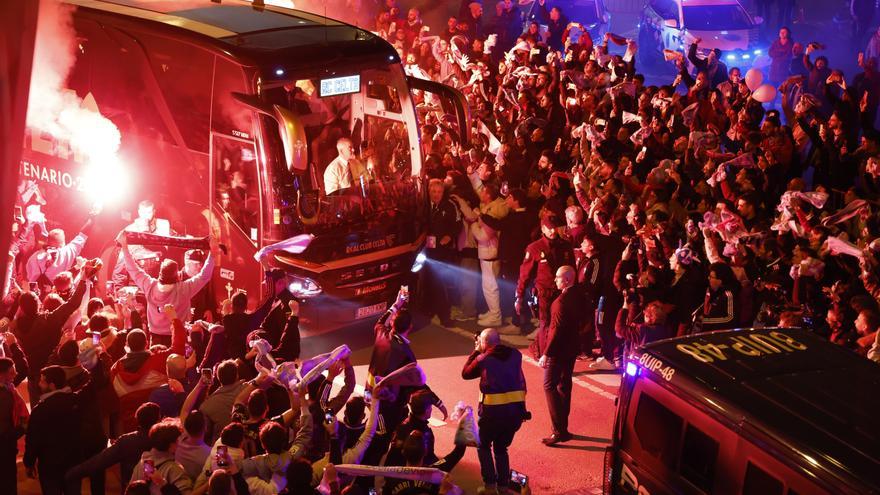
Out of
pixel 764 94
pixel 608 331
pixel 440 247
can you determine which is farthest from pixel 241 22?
pixel 764 94

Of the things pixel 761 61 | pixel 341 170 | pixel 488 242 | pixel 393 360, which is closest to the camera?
pixel 393 360

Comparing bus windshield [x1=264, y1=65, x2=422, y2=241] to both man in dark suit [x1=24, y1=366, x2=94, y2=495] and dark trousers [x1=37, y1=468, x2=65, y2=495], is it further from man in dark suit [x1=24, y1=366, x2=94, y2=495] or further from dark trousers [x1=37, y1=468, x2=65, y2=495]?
dark trousers [x1=37, y1=468, x2=65, y2=495]

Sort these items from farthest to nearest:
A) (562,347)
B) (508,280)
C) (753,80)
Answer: (753,80) < (508,280) < (562,347)

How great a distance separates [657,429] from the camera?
6027 millimetres

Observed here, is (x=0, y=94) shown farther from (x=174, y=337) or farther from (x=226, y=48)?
(x=226, y=48)

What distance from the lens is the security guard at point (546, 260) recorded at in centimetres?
1043

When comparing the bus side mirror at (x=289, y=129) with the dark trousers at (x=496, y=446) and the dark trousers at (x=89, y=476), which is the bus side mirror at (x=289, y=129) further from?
the dark trousers at (x=89, y=476)

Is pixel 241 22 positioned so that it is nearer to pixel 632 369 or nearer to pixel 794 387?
pixel 632 369

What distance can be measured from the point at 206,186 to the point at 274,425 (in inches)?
197

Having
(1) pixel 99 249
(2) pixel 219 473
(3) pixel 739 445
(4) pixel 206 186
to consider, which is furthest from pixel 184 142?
(3) pixel 739 445

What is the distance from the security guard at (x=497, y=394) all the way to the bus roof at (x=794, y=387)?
1.35 meters

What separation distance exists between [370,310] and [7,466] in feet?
17.1

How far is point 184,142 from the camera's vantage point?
10430mm

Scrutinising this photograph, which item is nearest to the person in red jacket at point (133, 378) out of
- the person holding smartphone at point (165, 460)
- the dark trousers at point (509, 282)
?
the person holding smartphone at point (165, 460)
